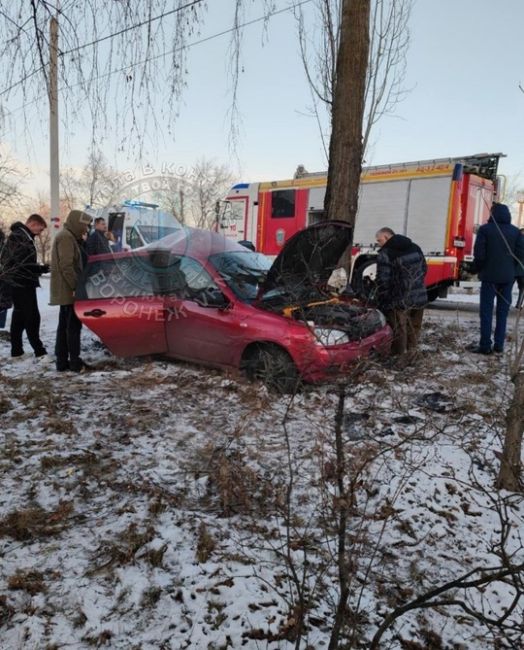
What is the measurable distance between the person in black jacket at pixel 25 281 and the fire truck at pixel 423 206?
20.3 feet

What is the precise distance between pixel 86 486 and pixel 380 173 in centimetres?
1100

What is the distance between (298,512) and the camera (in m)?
2.66

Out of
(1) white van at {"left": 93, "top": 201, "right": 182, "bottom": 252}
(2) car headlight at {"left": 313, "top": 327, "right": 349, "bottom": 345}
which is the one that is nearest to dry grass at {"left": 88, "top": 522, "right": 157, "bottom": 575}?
(2) car headlight at {"left": 313, "top": 327, "right": 349, "bottom": 345}

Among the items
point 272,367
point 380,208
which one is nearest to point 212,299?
point 272,367

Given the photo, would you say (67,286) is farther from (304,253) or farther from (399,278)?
(399,278)

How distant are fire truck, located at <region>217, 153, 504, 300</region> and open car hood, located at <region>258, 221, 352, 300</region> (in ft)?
14.6

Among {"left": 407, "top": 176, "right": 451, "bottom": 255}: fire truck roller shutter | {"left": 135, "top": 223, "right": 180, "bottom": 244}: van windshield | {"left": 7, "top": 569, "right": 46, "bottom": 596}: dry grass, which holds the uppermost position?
{"left": 407, "top": 176, "right": 451, "bottom": 255}: fire truck roller shutter

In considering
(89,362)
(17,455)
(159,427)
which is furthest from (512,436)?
(89,362)

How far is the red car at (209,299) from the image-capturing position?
185 inches

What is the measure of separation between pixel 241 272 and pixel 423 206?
7.35 m

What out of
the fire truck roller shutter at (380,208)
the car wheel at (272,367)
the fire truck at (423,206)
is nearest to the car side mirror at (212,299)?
the car wheel at (272,367)

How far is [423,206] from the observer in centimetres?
1103

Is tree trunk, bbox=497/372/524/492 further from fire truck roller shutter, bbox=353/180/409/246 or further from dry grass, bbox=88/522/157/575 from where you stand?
fire truck roller shutter, bbox=353/180/409/246

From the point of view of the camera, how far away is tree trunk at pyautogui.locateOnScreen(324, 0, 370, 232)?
5352mm
